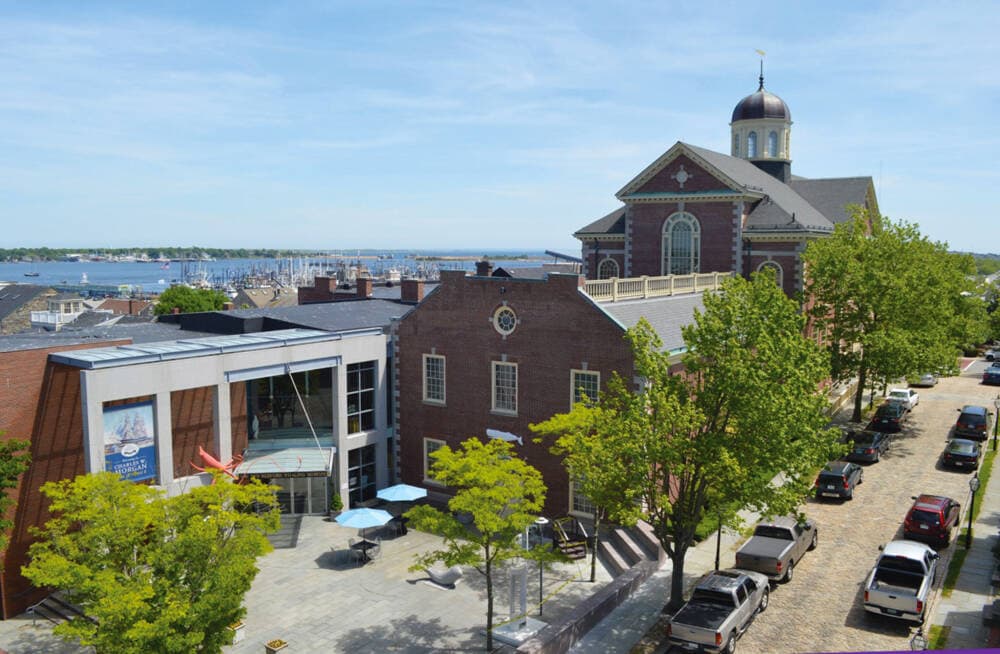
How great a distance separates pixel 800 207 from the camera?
57.0 m

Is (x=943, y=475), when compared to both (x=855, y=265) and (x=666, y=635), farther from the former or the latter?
(x=666, y=635)

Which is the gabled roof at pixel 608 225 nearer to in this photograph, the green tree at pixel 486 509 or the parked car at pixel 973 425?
the parked car at pixel 973 425

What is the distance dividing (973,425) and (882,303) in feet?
28.0

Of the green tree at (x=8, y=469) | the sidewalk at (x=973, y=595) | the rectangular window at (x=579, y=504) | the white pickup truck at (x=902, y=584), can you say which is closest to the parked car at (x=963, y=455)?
the sidewalk at (x=973, y=595)

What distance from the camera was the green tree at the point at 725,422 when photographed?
22.3 m

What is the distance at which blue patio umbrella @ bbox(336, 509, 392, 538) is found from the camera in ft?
95.7

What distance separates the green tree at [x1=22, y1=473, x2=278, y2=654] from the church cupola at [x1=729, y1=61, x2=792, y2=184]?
184 feet

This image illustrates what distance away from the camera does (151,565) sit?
18.5 meters

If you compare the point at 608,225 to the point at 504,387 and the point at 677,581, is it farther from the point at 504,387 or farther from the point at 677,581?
the point at 677,581

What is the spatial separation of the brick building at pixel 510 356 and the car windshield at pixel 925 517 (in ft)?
34.4

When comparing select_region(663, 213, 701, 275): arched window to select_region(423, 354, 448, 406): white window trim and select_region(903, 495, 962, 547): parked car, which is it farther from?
select_region(903, 495, 962, 547): parked car

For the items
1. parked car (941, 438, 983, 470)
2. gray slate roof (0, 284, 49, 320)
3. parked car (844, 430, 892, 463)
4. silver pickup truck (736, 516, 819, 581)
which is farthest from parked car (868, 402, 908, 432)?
gray slate roof (0, 284, 49, 320)

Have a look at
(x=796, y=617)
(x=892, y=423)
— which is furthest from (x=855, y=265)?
(x=796, y=617)

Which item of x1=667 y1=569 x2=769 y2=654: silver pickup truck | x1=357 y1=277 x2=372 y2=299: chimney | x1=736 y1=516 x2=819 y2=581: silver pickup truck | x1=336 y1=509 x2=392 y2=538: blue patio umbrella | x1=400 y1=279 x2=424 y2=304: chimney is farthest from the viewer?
x1=357 y1=277 x2=372 y2=299: chimney
